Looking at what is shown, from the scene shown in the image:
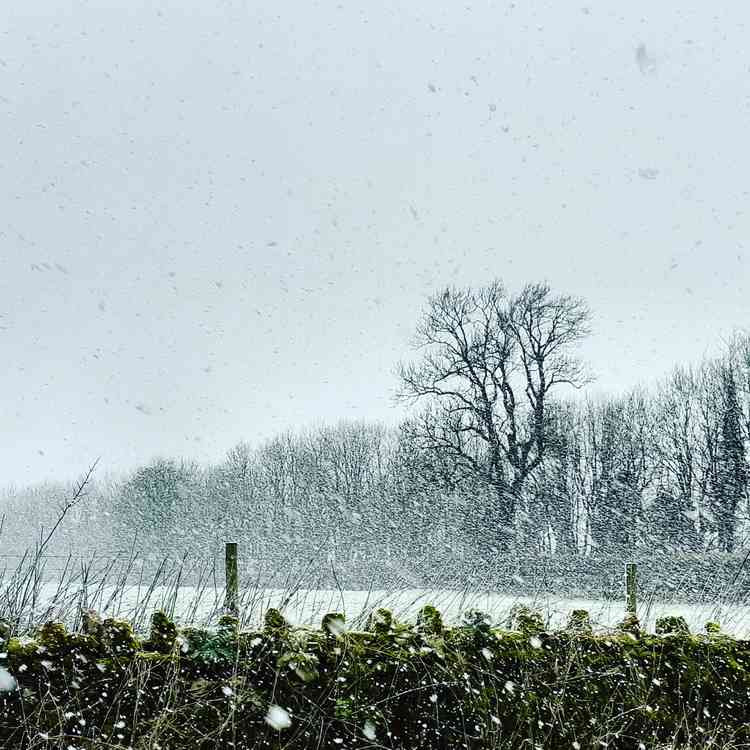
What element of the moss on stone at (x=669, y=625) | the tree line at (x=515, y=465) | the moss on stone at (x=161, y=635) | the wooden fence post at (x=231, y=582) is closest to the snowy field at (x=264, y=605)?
the wooden fence post at (x=231, y=582)

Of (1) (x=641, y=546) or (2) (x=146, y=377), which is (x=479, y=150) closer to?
(1) (x=641, y=546)

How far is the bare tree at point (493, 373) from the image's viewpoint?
76.7 feet

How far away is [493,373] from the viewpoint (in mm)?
24562

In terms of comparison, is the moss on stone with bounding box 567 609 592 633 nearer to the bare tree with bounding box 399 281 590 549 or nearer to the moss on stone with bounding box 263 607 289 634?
the moss on stone with bounding box 263 607 289 634

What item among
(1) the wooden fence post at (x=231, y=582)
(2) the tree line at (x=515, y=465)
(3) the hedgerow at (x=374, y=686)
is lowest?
(3) the hedgerow at (x=374, y=686)

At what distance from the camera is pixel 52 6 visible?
53.1ft

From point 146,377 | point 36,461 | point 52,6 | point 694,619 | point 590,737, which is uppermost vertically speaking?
point 52,6

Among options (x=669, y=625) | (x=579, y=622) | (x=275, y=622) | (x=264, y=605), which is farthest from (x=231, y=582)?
(x=669, y=625)

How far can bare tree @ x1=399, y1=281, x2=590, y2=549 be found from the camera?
2339 centimetres

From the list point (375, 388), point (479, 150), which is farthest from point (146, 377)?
point (479, 150)

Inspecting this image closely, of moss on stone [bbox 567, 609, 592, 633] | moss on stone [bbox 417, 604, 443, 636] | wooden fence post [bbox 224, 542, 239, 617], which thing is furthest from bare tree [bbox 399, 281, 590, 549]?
moss on stone [bbox 417, 604, 443, 636]

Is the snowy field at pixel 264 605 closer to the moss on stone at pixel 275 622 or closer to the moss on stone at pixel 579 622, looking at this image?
the moss on stone at pixel 579 622

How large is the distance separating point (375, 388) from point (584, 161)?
14681mm

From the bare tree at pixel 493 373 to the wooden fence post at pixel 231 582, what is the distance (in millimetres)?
16699
